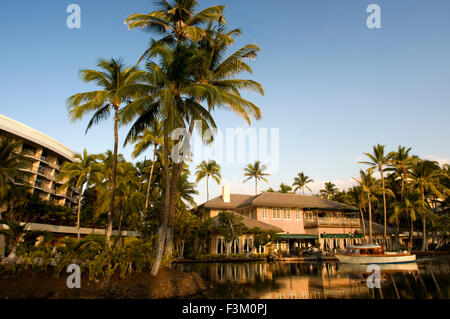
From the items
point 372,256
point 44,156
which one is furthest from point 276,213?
point 44,156

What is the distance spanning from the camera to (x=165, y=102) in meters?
12.5

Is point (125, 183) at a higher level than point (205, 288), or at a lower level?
higher

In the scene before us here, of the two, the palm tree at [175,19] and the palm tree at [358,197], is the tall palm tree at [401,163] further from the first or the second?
the palm tree at [175,19]

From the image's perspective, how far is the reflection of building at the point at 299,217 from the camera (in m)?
39.6

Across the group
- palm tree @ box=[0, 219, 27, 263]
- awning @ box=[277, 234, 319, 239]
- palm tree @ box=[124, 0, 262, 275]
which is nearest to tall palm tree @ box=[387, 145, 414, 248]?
awning @ box=[277, 234, 319, 239]

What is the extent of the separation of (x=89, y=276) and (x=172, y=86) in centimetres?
870

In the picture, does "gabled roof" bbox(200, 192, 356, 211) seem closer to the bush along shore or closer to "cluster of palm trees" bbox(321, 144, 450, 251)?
"cluster of palm trees" bbox(321, 144, 450, 251)

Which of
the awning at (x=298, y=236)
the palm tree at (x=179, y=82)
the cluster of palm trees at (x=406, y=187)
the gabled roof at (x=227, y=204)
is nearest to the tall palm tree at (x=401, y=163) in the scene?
the cluster of palm trees at (x=406, y=187)

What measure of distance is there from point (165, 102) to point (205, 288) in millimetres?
8036

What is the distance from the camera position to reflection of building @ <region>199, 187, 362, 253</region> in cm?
3962

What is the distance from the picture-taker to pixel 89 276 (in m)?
11.1

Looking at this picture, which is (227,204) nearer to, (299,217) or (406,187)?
(299,217)
